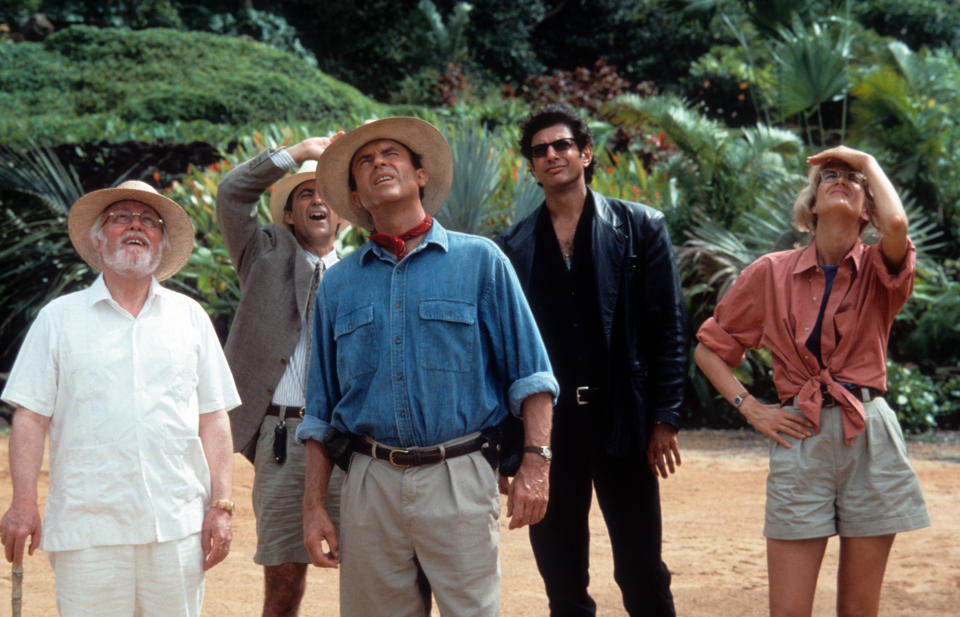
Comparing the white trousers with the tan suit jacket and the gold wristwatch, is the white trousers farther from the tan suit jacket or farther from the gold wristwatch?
the tan suit jacket

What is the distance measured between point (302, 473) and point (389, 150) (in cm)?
144

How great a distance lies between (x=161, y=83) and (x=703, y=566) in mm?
12104

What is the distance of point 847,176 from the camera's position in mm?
3959

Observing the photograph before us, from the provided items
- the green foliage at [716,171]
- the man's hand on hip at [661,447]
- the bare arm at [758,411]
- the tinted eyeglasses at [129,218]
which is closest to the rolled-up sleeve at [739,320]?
the bare arm at [758,411]

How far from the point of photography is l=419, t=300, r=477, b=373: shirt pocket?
326cm

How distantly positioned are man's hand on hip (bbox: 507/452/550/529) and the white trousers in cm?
101

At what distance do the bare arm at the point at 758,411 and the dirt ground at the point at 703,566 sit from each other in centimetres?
175

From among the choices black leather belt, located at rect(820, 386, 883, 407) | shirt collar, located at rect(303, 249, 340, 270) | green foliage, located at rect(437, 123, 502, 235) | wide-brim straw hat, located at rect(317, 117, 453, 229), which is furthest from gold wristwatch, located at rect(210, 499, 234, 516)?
green foliage, located at rect(437, 123, 502, 235)

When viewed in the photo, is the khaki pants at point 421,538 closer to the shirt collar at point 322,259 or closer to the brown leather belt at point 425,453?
the brown leather belt at point 425,453

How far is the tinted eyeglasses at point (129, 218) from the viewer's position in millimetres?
3643

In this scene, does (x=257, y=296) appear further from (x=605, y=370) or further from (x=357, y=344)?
(x=605, y=370)

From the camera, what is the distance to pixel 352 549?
3287 millimetres

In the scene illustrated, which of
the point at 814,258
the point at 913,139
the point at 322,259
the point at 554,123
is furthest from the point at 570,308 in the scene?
the point at 913,139

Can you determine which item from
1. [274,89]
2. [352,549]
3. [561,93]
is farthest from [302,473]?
[561,93]
